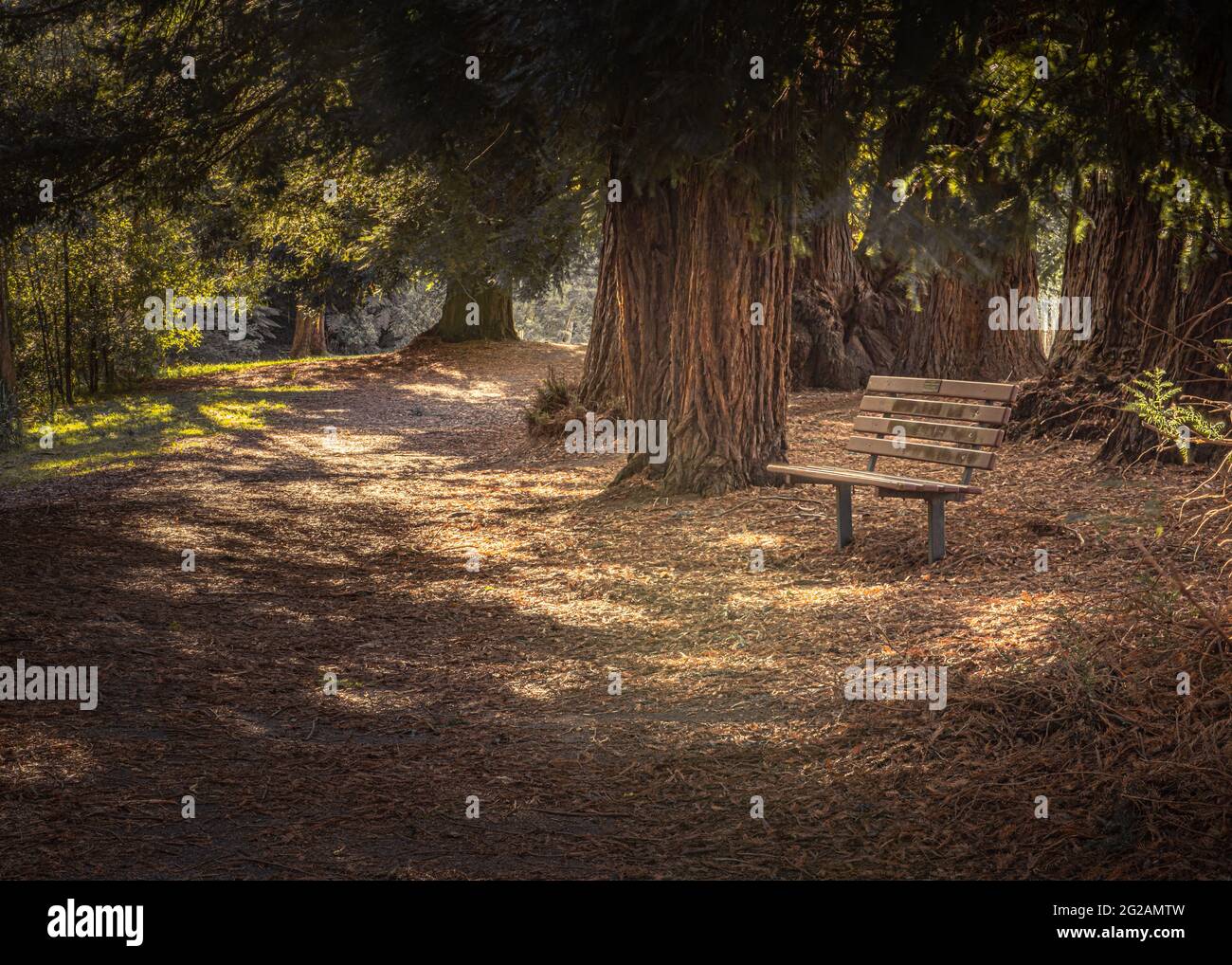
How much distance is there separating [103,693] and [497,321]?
2214 centimetres

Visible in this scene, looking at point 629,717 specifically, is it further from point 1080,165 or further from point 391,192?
point 391,192

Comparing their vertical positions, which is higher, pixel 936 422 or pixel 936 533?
pixel 936 422

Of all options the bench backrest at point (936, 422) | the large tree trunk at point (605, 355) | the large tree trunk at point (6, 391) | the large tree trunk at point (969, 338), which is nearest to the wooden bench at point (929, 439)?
the bench backrest at point (936, 422)

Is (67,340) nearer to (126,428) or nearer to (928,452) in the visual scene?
(126,428)

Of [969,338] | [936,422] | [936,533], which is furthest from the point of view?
[969,338]

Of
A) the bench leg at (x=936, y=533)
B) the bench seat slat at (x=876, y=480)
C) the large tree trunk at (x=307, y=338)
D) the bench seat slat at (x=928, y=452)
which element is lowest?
the bench leg at (x=936, y=533)

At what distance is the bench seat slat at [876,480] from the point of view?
717 centimetres

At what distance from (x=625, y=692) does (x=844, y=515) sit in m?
2.70

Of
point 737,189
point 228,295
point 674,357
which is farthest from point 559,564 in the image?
point 228,295

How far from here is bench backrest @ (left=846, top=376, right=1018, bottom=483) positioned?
7605 millimetres

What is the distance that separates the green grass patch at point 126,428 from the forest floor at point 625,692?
3005mm

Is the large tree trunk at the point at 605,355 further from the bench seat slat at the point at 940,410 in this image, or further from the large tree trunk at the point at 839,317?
the bench seat slat at the point at 940,410

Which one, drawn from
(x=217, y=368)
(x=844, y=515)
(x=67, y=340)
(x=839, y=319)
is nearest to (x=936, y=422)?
(x=844, y=515)

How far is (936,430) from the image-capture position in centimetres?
808
